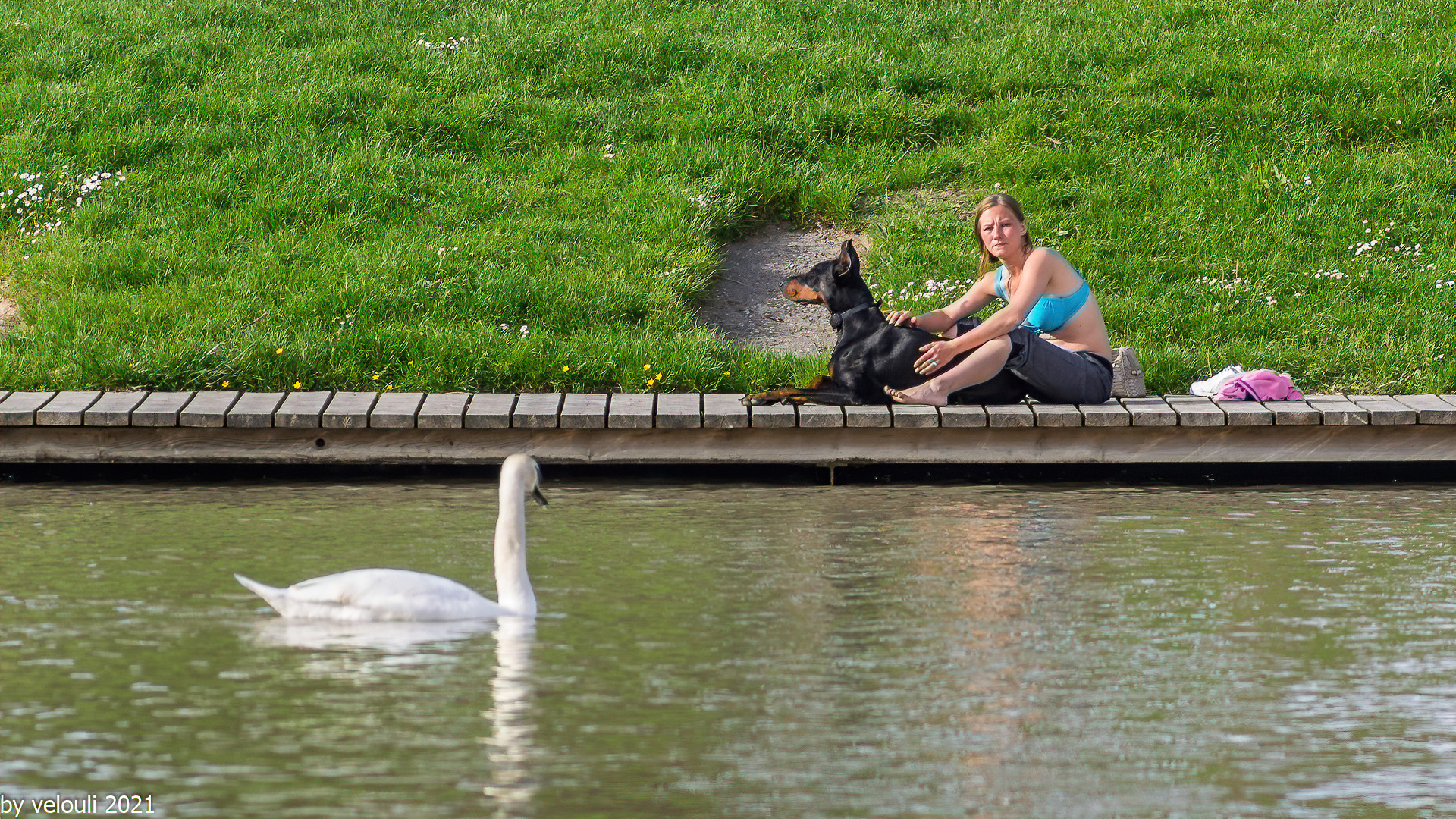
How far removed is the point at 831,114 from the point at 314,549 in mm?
7202

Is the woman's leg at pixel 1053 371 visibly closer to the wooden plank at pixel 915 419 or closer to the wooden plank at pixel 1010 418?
the wooden plank at pixel 1010 418

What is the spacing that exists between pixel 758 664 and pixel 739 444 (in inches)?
123

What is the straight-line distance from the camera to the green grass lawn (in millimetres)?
9547

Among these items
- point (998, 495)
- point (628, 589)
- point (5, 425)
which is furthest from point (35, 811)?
point (998, 495)

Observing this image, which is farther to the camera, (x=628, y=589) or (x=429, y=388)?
(x=429, y=388)

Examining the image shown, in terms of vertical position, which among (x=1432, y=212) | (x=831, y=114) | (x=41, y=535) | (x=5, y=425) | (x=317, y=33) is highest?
(x=317, y=33)

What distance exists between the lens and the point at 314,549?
6.59 metres

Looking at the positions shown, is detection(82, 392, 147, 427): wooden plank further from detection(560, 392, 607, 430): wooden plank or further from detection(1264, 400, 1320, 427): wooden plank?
detection(1264, 400, 1320, 427): wooden plank

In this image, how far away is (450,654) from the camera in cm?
517

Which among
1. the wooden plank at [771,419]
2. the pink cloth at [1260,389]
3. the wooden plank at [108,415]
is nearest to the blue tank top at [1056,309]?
the pink cloth at [1260,389]

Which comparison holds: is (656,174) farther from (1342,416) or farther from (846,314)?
(1342,416)

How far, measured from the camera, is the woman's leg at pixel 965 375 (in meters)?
8.12

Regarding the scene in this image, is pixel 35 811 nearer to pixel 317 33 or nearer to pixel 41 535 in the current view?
pixel 41 535

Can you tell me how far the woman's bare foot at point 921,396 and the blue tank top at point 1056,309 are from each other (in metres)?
0.68
